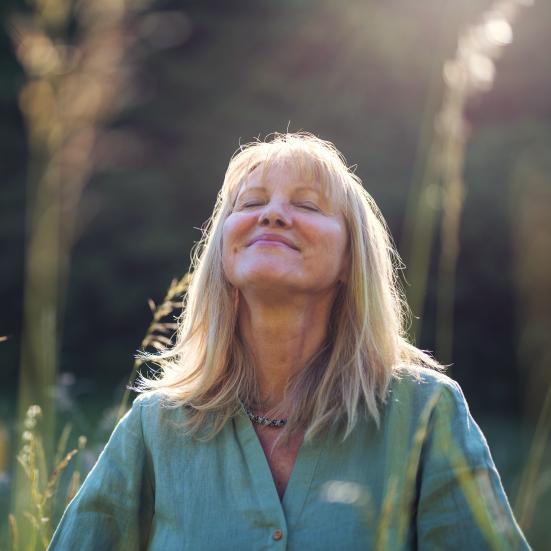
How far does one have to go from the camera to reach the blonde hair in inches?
76.6

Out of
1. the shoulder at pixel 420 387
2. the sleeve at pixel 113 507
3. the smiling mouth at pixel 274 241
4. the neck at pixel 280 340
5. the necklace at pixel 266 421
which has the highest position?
the smiling mouth at pixel 274 241

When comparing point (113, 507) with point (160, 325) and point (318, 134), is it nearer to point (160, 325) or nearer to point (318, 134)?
point (160, 325)

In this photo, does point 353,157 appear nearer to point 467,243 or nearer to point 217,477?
point 467,243

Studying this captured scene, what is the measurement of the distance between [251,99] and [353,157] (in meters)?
1.40

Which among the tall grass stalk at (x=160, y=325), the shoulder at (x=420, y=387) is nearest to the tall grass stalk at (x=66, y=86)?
the tall grass stalk at (x=160, y=325)

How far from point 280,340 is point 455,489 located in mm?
548

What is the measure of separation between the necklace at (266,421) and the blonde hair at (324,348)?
3 centimetres

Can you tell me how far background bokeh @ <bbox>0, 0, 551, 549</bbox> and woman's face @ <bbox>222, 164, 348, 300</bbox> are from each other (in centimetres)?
474

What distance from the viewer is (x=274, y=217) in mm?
2000

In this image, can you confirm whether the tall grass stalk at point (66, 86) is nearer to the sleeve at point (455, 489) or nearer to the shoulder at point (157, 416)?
the shoulder at point (157, 416)

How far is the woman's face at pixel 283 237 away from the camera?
1.97 m

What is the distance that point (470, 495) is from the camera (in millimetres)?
1629

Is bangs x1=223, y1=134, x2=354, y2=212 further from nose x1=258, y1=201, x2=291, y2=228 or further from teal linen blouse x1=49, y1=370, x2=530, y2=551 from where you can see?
teal linen blouse x1=49, y1=370, x2=530, y2=551

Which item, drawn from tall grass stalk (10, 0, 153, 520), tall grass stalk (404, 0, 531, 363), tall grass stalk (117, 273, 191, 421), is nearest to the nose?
tall grass stalk (117, 273, 191, 421)
